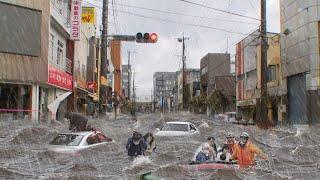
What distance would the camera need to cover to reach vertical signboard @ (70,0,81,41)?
1388 inches

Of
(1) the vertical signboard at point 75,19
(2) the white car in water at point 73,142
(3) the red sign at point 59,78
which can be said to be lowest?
(2) the white car in water at point 73,142

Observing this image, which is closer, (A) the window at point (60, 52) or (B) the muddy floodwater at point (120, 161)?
(B) the muddy floodwater at point (120, 161)

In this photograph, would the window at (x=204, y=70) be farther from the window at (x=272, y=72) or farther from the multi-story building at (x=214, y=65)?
the window at (x=272, y=72)

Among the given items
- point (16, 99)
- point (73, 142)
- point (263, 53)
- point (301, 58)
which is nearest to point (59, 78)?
point (16, 99)

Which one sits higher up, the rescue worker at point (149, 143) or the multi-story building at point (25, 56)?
the multi-story building at point (25, 56)

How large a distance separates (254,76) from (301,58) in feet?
55.4

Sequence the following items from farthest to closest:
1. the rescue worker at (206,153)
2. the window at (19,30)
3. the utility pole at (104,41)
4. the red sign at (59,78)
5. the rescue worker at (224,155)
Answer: the red sign at (59,78)
the utility pole at (104,41)
the window at (19,30)
the rescue worker at (224,155)
the rescue worker at (206,153)

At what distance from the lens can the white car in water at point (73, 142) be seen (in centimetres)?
1750

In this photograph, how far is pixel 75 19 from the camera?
117ft

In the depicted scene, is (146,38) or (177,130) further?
(177,130)

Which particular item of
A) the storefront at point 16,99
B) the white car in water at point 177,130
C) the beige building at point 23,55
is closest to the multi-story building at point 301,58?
the white car in water at point 177,130

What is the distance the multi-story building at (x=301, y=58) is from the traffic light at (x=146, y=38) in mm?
17689

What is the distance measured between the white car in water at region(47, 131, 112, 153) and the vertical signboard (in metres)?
17.6

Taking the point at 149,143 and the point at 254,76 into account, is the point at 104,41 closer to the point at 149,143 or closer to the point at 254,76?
the point at 149,143
